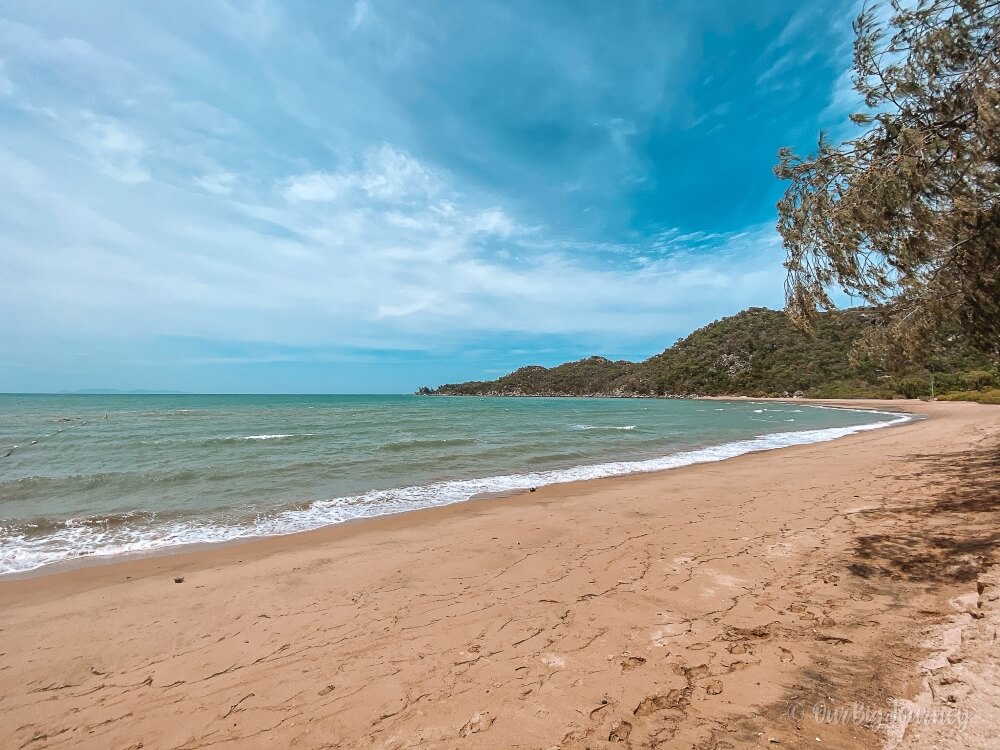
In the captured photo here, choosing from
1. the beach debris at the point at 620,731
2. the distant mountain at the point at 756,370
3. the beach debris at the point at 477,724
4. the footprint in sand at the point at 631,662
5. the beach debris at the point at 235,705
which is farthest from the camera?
the distant mountain at the point at 756,370

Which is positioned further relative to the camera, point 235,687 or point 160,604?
point 160,604

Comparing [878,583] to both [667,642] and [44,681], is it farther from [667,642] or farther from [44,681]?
[44,681]

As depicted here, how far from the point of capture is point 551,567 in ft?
19.5

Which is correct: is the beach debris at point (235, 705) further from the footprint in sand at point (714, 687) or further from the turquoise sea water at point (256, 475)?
the turquoise sea water at point (256, 475)

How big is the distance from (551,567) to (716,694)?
9.84 ft

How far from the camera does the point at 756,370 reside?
9838 cm

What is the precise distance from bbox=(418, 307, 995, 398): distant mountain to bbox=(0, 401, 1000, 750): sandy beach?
157 ft

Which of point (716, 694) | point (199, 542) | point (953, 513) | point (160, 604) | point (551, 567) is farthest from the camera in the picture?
point (199, 542)

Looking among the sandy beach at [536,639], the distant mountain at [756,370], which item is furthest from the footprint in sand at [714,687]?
the distant mountain at [756,370]

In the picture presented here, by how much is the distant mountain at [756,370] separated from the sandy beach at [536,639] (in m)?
47.7

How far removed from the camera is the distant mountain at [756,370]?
6639cm

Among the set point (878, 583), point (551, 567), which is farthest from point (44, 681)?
point (878, 583)

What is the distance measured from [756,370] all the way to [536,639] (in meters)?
110

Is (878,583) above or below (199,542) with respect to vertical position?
above
